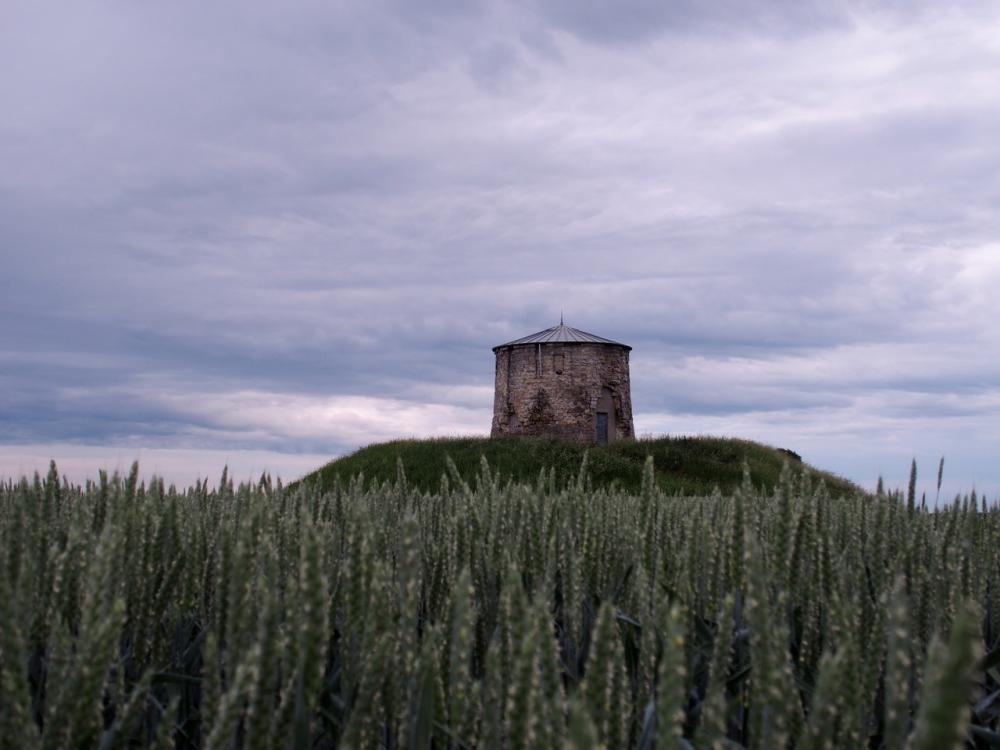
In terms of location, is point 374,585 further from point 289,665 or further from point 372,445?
point 372,445

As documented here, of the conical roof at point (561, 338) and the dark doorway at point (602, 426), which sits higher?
the conical roof at point (561, 338)

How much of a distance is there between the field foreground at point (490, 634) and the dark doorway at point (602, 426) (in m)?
33.0

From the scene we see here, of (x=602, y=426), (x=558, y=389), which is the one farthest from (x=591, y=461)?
(x=602, y=426)

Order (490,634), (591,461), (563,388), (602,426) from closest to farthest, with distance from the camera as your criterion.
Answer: (490,634)
(591,461)
(563,388)
(602,426)

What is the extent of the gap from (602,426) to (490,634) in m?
34.5

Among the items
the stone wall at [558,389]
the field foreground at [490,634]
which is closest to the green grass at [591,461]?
the stone wall at [558,389]

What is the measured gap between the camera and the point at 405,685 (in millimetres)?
1615

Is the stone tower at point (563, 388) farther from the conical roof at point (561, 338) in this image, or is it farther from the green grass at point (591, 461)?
the green grass at point (591, 461)

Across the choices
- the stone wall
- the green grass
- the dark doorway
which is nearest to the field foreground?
the green grass

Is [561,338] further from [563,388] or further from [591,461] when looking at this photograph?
[591,461]

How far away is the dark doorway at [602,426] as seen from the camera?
Result: 36406mm

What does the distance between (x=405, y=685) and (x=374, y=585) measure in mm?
249

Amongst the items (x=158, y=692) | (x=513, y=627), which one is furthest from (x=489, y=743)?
(x=158, y=692)

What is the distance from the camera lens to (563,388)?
1406 inches
